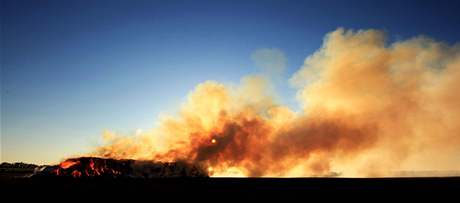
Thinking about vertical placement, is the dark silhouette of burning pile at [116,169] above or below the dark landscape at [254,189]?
above

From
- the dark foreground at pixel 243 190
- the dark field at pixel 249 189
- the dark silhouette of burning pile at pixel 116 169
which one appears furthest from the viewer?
the dark silhouette of burning pile at pixel 116 169

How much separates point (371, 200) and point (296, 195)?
563cm

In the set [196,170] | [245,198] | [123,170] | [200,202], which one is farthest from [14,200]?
[196,170]

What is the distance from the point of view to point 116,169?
137 metres

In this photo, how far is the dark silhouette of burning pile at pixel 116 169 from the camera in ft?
374

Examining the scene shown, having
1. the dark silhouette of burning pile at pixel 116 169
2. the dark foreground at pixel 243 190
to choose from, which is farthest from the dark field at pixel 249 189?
the dark silhouette of burning pile at pixel 116 169

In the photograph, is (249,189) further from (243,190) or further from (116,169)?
(116,169)

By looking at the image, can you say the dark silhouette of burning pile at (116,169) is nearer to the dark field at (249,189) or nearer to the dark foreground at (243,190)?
the dark field at (249,189)

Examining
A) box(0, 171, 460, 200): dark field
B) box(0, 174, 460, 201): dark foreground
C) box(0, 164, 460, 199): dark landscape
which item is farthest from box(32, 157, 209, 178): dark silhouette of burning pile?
box(0, 174, 460, 201): dark foreground

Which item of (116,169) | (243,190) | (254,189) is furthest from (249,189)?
(116,169)

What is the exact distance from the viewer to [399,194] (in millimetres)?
29047

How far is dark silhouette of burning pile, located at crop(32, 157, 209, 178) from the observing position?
114000 mm

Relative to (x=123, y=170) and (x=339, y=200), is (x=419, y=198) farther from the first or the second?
(x=123, y=170)

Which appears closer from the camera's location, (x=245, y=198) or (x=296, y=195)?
(x=245, y=198)
